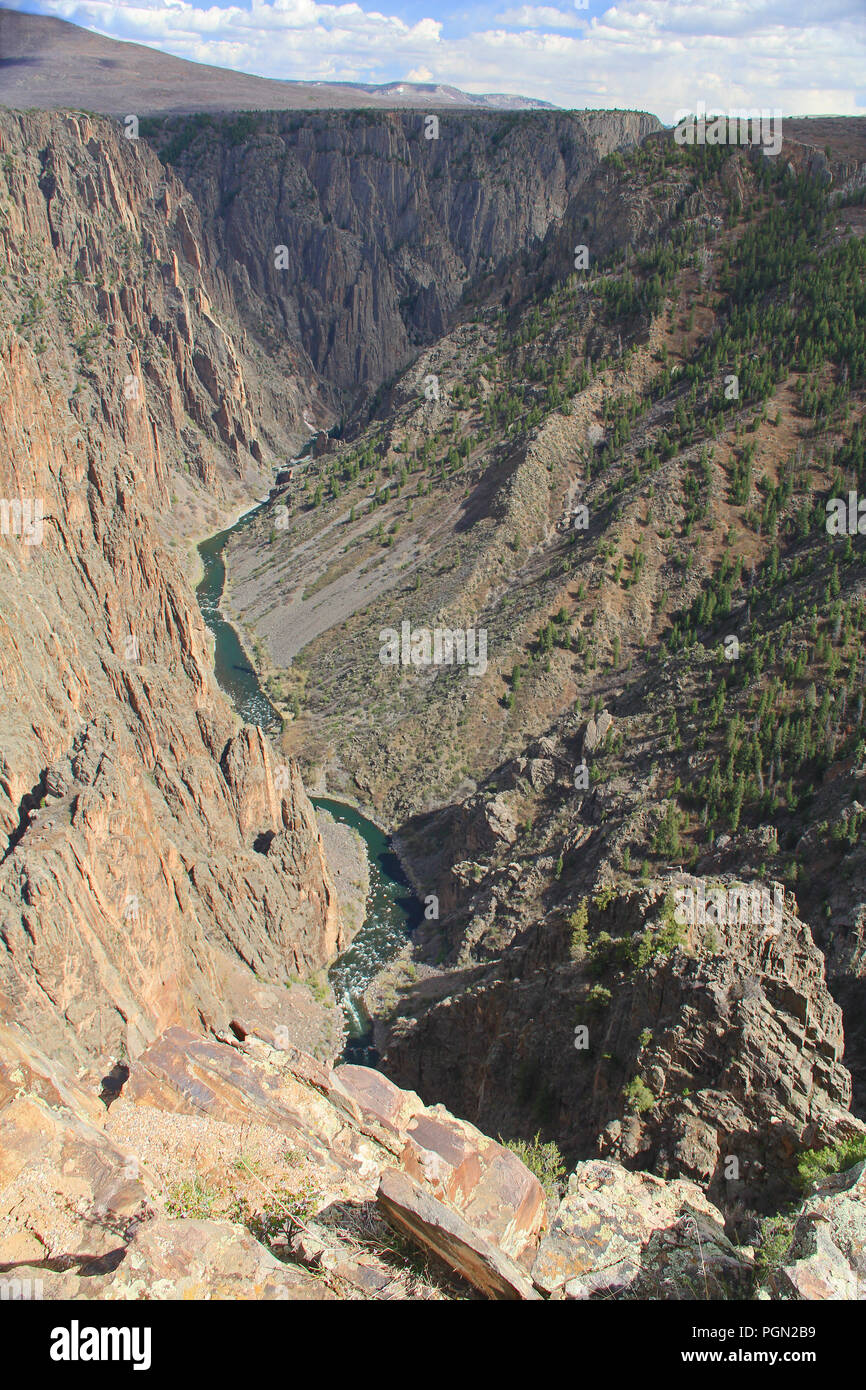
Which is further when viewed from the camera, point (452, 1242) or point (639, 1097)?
point (639, 1097)

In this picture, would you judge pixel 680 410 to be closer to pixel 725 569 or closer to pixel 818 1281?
pixel 725 569

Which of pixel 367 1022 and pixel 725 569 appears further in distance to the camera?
pixel 725 569

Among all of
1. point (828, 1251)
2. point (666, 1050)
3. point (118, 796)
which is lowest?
point (666, 1050)

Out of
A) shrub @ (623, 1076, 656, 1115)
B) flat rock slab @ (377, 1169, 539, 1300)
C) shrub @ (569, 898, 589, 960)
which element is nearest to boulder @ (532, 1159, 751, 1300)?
flat rock slab @ (377, 1169, 539, 1300)

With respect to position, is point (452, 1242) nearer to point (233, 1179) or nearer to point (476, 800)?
point (233, 1179)

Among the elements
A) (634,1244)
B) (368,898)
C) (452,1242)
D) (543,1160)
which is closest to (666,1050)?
(543,1160)

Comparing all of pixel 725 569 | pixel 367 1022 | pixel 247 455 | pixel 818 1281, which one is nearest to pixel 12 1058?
pixel 818 1281

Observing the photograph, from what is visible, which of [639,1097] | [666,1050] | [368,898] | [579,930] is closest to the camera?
[639,1097]
